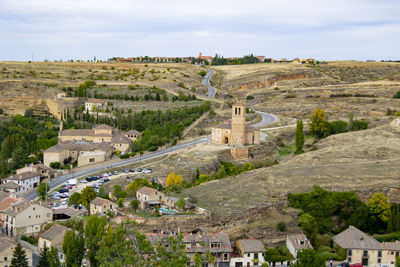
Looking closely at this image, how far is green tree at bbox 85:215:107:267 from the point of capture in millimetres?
28016

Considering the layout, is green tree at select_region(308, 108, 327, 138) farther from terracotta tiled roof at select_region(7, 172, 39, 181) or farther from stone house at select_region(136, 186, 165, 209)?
terracotta tiled roof at select_region(7, 172, 39, 181)

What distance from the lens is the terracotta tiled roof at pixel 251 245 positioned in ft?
106

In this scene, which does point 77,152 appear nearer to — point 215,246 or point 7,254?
point 7,254

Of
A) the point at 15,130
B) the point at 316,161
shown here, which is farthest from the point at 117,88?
the point at 316,161

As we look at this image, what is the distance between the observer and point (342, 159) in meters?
51.0

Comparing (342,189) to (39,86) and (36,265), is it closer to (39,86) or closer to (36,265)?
(36,265)

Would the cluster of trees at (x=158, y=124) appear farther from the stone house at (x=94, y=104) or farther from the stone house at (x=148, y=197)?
the stone house at (x=148, y=197)

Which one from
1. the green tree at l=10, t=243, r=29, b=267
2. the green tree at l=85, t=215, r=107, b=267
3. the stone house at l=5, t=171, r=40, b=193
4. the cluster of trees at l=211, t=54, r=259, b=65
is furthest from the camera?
the cluster of trees at l=211, t=54, r=259, b=65

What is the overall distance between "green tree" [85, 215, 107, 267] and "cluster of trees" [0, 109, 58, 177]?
3096 cm

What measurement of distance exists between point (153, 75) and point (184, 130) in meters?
53.4

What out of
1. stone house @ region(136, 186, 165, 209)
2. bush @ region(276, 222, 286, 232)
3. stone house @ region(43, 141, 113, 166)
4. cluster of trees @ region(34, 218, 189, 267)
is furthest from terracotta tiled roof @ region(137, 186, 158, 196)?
stone house @ region(43, 141, 113, 166)

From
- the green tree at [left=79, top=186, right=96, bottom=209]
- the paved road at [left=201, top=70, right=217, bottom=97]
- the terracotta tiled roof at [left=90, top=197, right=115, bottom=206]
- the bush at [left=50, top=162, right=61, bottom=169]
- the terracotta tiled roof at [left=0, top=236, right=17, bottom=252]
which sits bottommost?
the terracotta tiled roof at [left=0, top=236, right=17, bottom=252]

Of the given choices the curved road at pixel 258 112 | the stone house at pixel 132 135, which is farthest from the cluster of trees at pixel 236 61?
the stone house at pixel 132 135

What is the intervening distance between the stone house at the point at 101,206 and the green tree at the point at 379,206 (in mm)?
21219
